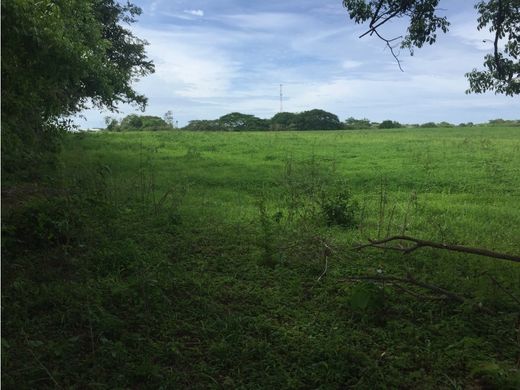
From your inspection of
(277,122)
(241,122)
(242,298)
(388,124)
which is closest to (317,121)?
(277,122)

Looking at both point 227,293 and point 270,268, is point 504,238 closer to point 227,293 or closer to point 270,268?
point 270,268

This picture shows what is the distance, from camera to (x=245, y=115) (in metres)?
48.5

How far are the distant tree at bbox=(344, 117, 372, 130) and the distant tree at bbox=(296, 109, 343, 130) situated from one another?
1000 millimetres

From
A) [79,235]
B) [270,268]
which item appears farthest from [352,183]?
[79,235]

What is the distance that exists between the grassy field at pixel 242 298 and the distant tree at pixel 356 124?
1679 inches

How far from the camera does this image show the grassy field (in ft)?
11.8

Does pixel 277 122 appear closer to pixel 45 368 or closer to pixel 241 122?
pixel 241 122

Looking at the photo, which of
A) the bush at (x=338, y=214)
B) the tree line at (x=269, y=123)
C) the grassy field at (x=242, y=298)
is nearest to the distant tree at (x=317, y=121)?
the tree line at (x=269, y=123)

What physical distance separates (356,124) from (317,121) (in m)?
4.36

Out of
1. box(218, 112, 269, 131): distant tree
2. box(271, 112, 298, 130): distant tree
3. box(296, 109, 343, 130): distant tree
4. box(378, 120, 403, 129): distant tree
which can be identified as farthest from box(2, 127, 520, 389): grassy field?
box(296, 109, 343, 130): distant tree

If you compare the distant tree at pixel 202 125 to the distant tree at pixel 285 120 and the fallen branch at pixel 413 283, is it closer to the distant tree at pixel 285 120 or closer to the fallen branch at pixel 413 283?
the distant tree at pixel 285 120

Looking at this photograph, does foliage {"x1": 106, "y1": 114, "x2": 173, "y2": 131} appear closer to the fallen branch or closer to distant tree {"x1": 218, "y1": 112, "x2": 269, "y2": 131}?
distant tree {"x1": 218, "y1": 112, "x2": 269, "y2": 131}

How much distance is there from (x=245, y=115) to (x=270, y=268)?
4375 centimetres

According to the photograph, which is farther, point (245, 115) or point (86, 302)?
point (245, 115)
